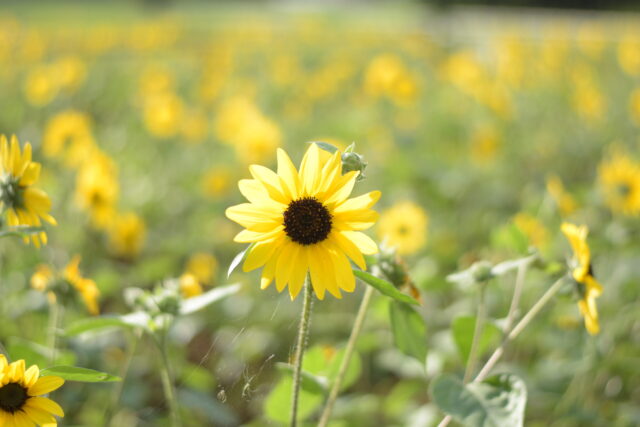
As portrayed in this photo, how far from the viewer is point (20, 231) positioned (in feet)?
4.22

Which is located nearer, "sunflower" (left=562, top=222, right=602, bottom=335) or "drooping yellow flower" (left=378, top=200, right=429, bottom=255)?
"sunflower" (left=562, top=222, right=602, bottom=335)

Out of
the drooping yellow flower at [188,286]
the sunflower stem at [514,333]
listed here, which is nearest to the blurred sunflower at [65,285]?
the drooping yellow flower at [188,286]

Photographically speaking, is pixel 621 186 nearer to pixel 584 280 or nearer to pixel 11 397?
pixel 584 280

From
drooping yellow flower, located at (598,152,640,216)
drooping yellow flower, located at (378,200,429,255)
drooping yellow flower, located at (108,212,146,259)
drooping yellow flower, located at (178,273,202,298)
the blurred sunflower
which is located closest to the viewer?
drooping yellow flower, located at (178,273,202,298)

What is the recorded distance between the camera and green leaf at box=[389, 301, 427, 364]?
1.41 metres

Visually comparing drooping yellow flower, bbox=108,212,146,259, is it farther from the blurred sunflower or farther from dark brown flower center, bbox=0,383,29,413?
dark brown flower center, bbox=0,383,29,413

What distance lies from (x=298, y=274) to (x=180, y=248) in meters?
2.20

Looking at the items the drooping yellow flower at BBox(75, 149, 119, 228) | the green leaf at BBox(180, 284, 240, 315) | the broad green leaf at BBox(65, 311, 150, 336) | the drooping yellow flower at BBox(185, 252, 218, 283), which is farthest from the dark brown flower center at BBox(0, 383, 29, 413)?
the drooping yellow flower at BBox(185, 252, 218, 283)

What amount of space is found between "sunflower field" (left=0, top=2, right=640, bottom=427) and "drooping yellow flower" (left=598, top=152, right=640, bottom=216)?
12 mm

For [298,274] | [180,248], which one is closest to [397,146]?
[180,248]

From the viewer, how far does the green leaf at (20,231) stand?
4.08 ft

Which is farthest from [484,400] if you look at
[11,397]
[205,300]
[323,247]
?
[11,397]

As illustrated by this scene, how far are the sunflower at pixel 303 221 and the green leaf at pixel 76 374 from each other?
12.2 inches

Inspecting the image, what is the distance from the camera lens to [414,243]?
301 cm
